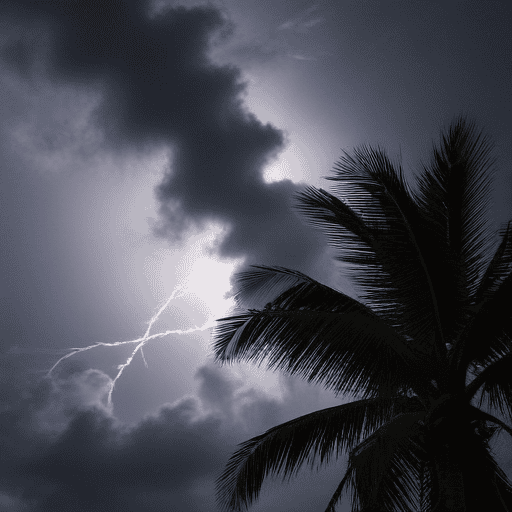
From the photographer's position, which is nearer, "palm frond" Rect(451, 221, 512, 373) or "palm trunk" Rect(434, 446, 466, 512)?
"palm trunk" Rect(434, 446, 466, 512)

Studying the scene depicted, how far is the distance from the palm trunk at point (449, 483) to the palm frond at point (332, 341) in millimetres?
916

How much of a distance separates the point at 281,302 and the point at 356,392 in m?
1.74

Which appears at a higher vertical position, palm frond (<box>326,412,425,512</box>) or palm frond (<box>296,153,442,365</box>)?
palm frond (<box>296,153,442,365</box>)

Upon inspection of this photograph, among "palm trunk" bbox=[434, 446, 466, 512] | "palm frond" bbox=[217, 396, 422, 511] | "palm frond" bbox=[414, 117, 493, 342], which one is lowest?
"palm trunk" bbox=[434, 446, 466, 512]

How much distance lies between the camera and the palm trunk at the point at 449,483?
584 centimetres

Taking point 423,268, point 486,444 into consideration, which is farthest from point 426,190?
point 486,444

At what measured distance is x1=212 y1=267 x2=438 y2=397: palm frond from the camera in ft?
22.2

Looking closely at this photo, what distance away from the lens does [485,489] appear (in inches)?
251

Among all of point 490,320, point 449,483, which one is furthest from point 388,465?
point 490,320

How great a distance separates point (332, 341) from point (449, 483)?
2198 mm

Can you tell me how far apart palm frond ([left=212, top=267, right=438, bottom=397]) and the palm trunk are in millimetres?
916

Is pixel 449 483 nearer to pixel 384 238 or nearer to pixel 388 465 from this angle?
pixel 388 465

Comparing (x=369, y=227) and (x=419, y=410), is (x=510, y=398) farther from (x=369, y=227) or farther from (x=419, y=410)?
(x=369, y=227)

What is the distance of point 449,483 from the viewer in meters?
6.05
